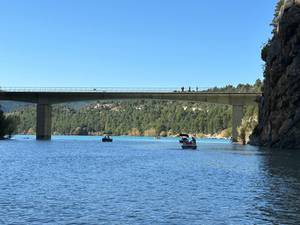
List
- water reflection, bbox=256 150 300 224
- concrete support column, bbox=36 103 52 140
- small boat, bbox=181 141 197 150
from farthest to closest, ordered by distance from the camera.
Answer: concrete support column, bbox=36 103 52 140 < small boat, bbox=181 141 197 150 < water reflection, bbox=256 150 300 224

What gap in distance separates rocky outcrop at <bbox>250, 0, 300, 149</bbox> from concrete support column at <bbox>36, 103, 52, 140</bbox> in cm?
8246

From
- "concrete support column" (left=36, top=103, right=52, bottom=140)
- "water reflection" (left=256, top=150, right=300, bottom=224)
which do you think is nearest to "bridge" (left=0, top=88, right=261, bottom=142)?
"concrete support column" (left=36, top=103, right=52, bottom=140)

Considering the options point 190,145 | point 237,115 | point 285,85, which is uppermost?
point 285,85

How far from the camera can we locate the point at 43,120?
629 feet

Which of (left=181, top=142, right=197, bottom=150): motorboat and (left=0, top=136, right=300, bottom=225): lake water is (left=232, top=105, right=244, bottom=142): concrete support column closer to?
(left=181, top=142, right=197, bottom=150): motorboat

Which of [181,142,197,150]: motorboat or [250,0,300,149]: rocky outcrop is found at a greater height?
[250,0,300,149]: rocky outcrop

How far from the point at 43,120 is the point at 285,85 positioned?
9621 cm

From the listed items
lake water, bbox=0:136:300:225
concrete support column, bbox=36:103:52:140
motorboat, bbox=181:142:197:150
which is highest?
concrete support column, bbox=36:103:52:140

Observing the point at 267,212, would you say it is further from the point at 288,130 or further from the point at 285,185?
the point at 288,130

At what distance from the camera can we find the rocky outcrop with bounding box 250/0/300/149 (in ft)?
387

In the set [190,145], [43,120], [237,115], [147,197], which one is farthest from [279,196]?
[43,120]

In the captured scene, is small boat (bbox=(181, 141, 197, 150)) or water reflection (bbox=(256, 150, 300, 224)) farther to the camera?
small boat (bbox=(181, 141, 197, 150))

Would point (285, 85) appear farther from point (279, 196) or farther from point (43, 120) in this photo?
point (43, 120)

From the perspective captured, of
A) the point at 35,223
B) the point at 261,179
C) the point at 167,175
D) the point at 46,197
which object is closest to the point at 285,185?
the point at 261,179
